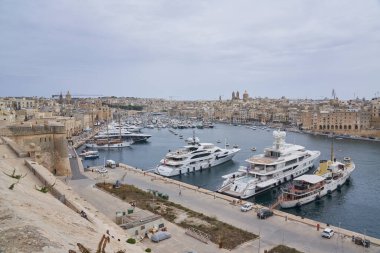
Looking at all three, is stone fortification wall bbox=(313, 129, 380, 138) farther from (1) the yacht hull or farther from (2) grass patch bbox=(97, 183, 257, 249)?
(2) grass patch bbox=(97, 183, 257, 249)

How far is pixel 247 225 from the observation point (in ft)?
53.7

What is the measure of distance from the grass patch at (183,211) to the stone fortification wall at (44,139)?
3227 millimetres

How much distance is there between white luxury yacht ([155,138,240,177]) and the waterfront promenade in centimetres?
700

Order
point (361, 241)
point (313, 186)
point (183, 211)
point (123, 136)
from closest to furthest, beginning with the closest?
point (361, 241)
point (183, 211)
point (313, 186)
point (123, 136)

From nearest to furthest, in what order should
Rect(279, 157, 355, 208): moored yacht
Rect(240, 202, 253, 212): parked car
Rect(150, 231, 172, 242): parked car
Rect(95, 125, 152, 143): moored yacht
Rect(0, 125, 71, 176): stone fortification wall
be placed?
Rect(150, 231, 172, 242): parked car
Rect(240, 202, 253, 212): parked car
Rect(0, 125, 71, 176): stone fortification wall
Rect(279, 157, 355, 208): moored yacht
Rect(95, 125, 152, 143): moored yacht

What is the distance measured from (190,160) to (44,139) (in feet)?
47.8

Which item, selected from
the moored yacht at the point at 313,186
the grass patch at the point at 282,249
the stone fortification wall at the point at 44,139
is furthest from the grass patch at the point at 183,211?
the moored yacht at the point at 313,186

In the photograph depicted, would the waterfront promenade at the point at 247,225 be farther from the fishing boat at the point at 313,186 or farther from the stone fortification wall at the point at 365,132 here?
the stone fortification wall at the point at 365,132

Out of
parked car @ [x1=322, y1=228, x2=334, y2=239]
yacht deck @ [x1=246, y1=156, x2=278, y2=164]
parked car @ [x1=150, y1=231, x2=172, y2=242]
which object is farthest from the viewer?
yacht deck @ [x1=246, y1=156, x2=278, y2=164]

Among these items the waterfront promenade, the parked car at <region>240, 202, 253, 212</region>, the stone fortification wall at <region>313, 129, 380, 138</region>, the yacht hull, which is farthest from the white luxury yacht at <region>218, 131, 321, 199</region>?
the stone fortification wall at <region>313, 129, 380, 138</region>

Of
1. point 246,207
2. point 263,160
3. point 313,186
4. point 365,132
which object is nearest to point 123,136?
point 263,160

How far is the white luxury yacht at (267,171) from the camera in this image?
24.5 meters

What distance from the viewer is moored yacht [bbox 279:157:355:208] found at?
2200 cm

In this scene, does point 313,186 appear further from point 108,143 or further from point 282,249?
point 108,143
